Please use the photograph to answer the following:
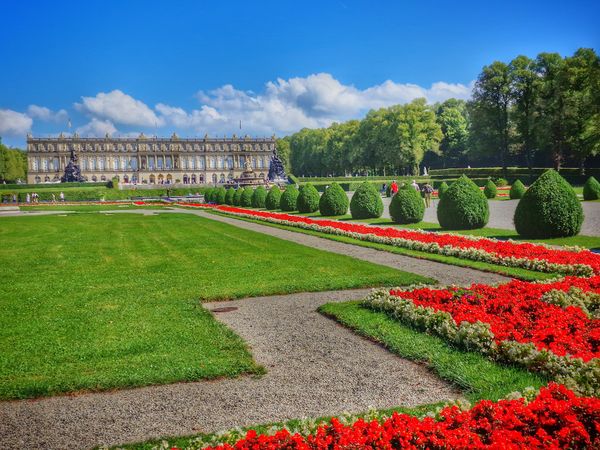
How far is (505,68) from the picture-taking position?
54.8 metres

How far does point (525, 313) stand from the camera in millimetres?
6781

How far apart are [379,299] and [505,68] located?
54.0 meters

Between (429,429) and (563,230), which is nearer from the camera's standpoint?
(429,429)

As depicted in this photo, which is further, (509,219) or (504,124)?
(504,124)

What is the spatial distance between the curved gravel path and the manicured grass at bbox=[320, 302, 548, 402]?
156 millimetres

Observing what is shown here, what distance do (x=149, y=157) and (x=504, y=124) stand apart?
99.5 meters

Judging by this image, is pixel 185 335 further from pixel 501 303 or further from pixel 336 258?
pixel 336 258

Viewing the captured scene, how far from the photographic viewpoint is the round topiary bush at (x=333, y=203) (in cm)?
2845

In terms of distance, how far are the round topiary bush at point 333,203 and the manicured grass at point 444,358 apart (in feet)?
68.4

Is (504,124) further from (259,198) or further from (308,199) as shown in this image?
(308,199)

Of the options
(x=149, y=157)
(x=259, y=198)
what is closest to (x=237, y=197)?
(x=259, y=198)

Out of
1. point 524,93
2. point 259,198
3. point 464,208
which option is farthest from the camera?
point 524,93

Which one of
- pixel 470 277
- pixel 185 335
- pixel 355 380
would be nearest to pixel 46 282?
pixel 185 335

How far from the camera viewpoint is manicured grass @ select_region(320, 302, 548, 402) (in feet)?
16.0
